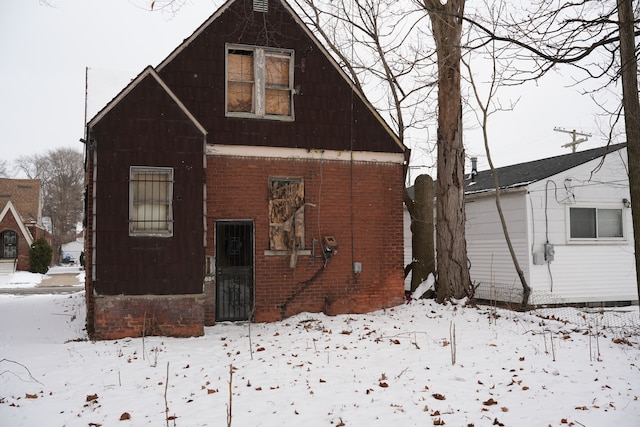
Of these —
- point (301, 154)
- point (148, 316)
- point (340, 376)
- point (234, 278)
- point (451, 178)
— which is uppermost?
point (301, 154)

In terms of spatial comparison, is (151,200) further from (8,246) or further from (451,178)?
(8,246)

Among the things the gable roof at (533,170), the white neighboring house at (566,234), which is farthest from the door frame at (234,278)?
the gable roof at (533,170)

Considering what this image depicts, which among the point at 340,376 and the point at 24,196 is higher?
the point at 24,196

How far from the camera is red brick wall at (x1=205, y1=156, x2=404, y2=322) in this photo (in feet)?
38.4

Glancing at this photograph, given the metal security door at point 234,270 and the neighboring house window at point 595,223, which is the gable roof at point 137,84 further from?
the neighboring house window at point 595,223

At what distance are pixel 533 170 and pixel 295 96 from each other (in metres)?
9.54

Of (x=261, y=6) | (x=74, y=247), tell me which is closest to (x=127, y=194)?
(x=261, y=6)

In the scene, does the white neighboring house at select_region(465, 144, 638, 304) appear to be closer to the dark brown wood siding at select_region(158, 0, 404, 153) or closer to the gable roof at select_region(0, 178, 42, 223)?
the dark brown wood siding at select_region(158, 0, 404, 153)

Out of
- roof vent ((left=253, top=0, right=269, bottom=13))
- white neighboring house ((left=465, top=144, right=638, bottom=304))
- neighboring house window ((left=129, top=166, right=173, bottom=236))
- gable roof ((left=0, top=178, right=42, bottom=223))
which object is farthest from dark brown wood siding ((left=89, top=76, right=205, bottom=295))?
gable roof ((left=0, top=178, right=42, bottom=223))

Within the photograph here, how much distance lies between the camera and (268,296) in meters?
11.8

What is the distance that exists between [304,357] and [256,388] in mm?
1706

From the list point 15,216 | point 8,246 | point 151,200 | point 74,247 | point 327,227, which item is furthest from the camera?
point 74,247

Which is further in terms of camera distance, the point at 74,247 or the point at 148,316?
the point at 74,247

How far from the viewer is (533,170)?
17.5 m
